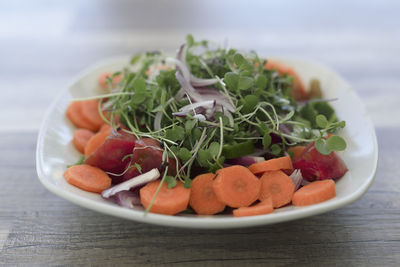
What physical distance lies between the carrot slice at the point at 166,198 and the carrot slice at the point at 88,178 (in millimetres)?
190

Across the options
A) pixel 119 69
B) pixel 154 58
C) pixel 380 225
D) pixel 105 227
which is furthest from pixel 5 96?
pixel 380 225

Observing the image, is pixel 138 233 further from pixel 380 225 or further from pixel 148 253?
pixel 380 225

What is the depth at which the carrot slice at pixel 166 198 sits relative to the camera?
4.51ft

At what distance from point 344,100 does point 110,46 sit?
1921 millimetres

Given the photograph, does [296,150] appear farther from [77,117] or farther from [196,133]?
[77,117]

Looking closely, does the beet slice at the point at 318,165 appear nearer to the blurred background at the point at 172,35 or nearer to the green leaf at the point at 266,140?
the green leaf at the point at 266,140

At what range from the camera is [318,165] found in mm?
1562

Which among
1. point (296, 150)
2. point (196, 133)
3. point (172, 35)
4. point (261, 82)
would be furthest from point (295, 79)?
point (172, 35)

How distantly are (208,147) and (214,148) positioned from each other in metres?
0.09

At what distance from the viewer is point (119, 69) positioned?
2.44 m

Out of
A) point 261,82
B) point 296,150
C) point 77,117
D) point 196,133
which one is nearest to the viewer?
point 196,133

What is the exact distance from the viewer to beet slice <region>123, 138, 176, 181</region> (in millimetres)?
1537

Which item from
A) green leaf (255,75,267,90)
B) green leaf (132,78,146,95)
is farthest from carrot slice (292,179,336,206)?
green leaf (132,78,146,95)

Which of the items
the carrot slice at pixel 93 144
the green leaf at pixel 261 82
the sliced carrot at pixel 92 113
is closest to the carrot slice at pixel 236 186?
the green leaf at pixel 261 82
